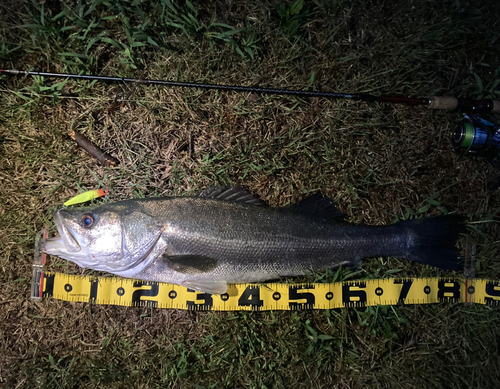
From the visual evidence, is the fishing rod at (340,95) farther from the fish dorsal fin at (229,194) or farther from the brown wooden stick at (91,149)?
the fish dorsal fin at (229,194)

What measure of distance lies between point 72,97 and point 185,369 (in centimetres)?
310

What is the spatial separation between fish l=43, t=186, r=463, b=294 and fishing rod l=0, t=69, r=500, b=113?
44.4 inches

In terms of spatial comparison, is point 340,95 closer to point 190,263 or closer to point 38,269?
point 190,263

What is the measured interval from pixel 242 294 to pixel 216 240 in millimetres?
751

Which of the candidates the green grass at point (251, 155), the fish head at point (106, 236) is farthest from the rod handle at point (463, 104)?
the fish head at point (106, 236)

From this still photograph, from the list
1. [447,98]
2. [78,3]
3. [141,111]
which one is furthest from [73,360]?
[447,98]

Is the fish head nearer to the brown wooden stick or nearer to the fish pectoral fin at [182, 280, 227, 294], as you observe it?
the fish pectoral fin at [182, 280, 227, 294]

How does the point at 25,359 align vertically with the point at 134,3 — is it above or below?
below

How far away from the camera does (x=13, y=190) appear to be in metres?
3.33

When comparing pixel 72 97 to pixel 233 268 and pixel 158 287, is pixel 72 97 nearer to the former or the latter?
pixel 158 287

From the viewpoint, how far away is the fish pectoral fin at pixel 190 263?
9.31 ft

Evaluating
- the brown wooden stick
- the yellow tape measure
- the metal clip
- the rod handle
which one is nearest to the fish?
the yellow tape measure

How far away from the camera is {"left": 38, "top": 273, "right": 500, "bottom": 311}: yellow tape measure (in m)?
3.19

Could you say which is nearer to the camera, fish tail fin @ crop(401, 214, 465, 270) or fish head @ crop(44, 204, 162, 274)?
fish head @ crop(44, 204, 162, 274)
